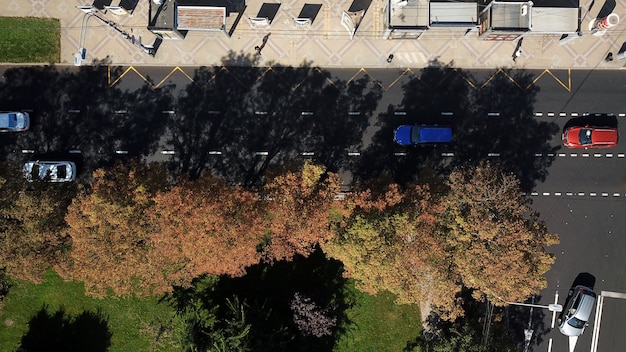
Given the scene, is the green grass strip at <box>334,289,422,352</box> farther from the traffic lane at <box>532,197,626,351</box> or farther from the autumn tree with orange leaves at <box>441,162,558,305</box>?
the traffic lane at <box>532,197,626,351</box>

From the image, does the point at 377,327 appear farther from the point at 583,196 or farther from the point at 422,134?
the point at 583,196

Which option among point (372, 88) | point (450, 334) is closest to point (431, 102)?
point (372, 88)

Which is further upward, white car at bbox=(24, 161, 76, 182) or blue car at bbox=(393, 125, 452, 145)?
blue car at bbox=(393, 125, 452, 145)

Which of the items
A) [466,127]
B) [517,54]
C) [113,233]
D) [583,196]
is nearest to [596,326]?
[583,196]

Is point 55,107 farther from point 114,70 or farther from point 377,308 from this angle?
point 377,308

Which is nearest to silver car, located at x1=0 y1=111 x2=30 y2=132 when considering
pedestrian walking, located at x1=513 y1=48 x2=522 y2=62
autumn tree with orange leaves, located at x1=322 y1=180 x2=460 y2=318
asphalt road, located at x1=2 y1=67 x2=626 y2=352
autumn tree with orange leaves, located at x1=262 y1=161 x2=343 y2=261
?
asphalt road, located at x1=2 y1=67 x2=626 y2=352
